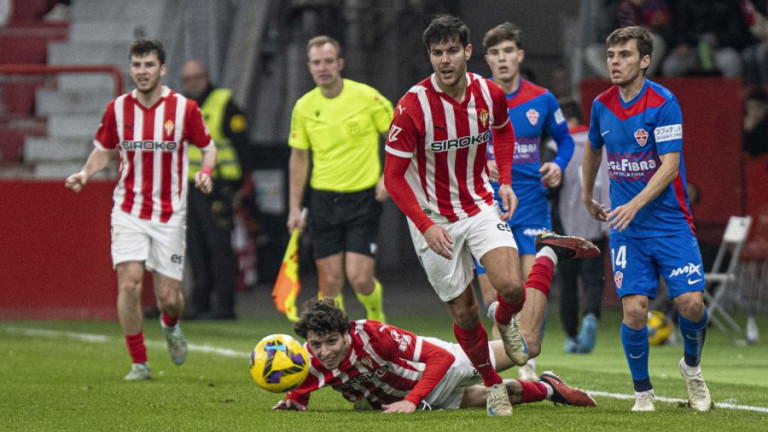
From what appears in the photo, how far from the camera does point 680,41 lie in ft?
60.3

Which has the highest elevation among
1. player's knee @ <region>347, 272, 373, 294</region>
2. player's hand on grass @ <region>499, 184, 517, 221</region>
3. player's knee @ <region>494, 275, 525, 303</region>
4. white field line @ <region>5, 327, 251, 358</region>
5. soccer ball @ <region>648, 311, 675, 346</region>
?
player's hand on grass @ <region>499, 184, 517, 221</region>

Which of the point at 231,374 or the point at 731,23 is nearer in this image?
the point at 231,374

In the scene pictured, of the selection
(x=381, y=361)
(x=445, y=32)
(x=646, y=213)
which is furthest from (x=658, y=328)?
(x=445, y=32)

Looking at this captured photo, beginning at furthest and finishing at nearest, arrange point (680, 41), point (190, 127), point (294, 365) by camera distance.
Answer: point (680, 41) → point (190, 127) → point (294, 365)

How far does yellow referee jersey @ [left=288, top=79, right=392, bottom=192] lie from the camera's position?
11125 millimetres

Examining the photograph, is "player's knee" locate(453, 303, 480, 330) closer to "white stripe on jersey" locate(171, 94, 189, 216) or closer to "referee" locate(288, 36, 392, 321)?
"white stripe on jersey" locate(171, 94, 189, 216)

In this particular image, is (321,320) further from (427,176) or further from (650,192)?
(650,192)

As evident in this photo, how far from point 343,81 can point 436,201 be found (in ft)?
12.1

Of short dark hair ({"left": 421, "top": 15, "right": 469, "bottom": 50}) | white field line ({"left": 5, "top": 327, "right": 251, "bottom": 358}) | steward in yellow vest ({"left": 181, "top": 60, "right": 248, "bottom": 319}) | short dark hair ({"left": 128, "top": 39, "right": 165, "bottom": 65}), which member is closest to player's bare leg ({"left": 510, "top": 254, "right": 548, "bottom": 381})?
short dark hair ({"left": 421, "top": 15, "right": 469, "bottom": 50})

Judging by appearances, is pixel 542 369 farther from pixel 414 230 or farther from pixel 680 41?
pixel 680 41

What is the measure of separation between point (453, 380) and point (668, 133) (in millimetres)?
1656

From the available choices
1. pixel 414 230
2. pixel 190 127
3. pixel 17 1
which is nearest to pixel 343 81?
pixel 190 127

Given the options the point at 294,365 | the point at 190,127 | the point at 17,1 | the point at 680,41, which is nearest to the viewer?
the point at 294,365

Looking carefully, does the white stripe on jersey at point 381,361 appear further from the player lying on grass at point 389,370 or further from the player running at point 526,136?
the player running at point 526,136
